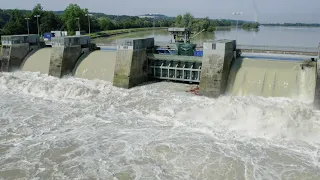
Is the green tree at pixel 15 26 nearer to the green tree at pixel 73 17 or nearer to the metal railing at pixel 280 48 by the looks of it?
the green tree at pixel 73 17

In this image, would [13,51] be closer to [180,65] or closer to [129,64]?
[129,64]

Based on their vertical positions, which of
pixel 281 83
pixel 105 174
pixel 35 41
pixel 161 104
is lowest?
pixel 105 174

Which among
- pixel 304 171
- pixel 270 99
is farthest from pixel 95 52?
pixel 304 171

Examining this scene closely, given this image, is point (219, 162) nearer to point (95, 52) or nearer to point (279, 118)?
point (279, 118)

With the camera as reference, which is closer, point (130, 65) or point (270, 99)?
point (270, 99)

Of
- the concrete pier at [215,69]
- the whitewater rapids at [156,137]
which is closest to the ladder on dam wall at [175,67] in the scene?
the concrete pier at [215,69]

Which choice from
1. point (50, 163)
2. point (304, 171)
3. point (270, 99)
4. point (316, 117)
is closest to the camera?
point (304, 171)
